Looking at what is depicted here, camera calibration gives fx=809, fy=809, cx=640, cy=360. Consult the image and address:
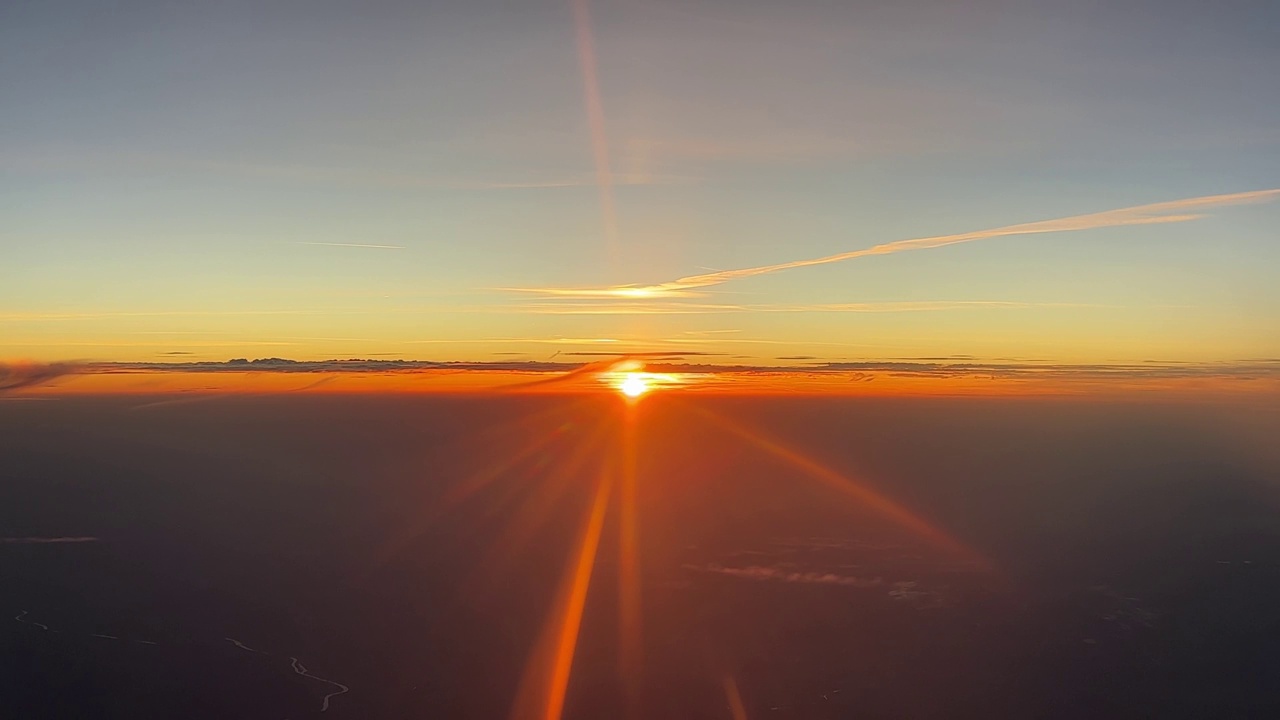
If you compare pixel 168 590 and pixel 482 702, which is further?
pixel 168 590

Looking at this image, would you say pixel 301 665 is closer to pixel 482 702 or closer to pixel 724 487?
pixel 482 702

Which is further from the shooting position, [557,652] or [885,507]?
[885,507]

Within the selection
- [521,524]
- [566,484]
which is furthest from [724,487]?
[521,524]

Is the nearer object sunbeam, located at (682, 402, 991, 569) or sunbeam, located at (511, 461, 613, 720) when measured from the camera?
sunbeam, located at (511, 461, 613, 720)

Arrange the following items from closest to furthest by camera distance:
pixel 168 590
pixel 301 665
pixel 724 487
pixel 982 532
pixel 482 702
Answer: pixel 482 702 < pixel 301 665 < pixel 168 590 < pixel 982 532 < pixel 724 487

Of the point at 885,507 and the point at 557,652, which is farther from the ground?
the point at 885,507

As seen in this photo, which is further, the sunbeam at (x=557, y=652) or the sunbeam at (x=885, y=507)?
the sunbeam at (x=885, y=507)

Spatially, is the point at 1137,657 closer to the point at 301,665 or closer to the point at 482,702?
the point at 482,702

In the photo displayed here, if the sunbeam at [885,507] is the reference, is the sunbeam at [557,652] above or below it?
below

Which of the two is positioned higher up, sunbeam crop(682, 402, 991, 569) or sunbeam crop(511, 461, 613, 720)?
sunbeam crop(682, 402, 991, 569)

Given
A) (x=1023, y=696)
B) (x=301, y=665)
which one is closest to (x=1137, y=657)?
(x=1023, y=696)

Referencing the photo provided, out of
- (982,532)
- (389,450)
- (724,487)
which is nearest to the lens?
(982,532)
